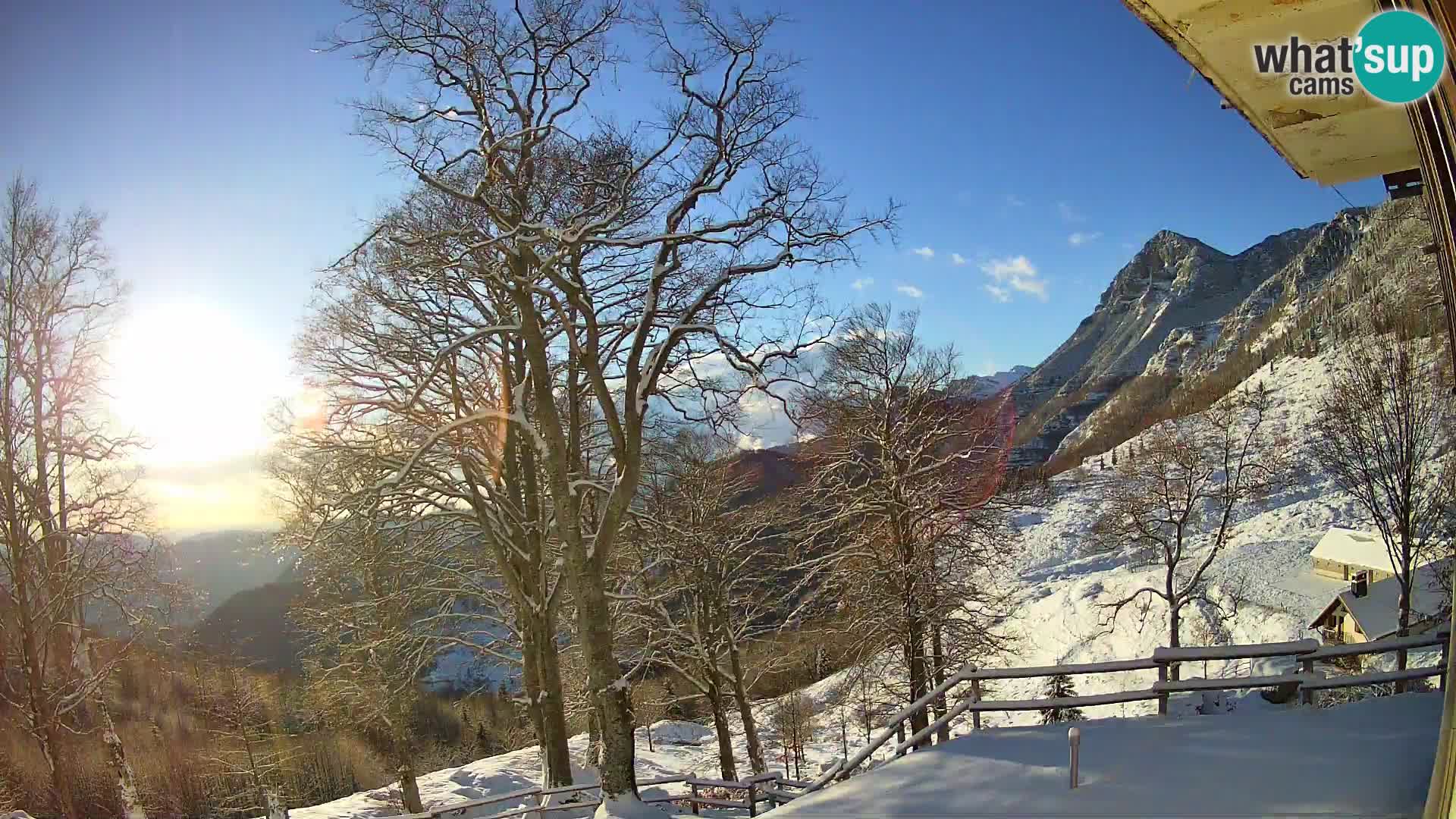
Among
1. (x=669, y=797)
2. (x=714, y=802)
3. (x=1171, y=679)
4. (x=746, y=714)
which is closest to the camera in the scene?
(x=1171, y=679)

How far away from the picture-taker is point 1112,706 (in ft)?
100

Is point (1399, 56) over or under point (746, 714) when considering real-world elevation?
over

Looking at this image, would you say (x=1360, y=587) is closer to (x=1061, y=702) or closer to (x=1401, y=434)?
(x=1401, y=434)

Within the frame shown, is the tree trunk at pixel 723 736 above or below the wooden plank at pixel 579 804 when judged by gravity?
below

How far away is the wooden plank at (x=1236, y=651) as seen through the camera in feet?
23.4

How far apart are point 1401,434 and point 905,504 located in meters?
13.4

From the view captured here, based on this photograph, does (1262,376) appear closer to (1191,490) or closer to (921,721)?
(1191,490)

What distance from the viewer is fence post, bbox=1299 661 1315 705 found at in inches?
295

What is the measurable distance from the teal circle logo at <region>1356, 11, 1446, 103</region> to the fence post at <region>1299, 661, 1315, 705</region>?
21.9ft

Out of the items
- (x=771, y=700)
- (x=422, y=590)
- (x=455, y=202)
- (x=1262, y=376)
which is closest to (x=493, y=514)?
(x=422, y=590)

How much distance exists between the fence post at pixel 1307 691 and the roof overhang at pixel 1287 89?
5457mm

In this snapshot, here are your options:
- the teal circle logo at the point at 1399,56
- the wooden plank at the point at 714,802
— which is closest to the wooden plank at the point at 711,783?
the wooden plank at the point at 714,802

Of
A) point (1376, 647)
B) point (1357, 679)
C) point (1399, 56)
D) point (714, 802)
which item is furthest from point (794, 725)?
point (1399, 56)

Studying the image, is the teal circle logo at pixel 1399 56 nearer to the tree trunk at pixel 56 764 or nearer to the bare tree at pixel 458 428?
the bare tree at pixel 458 428
